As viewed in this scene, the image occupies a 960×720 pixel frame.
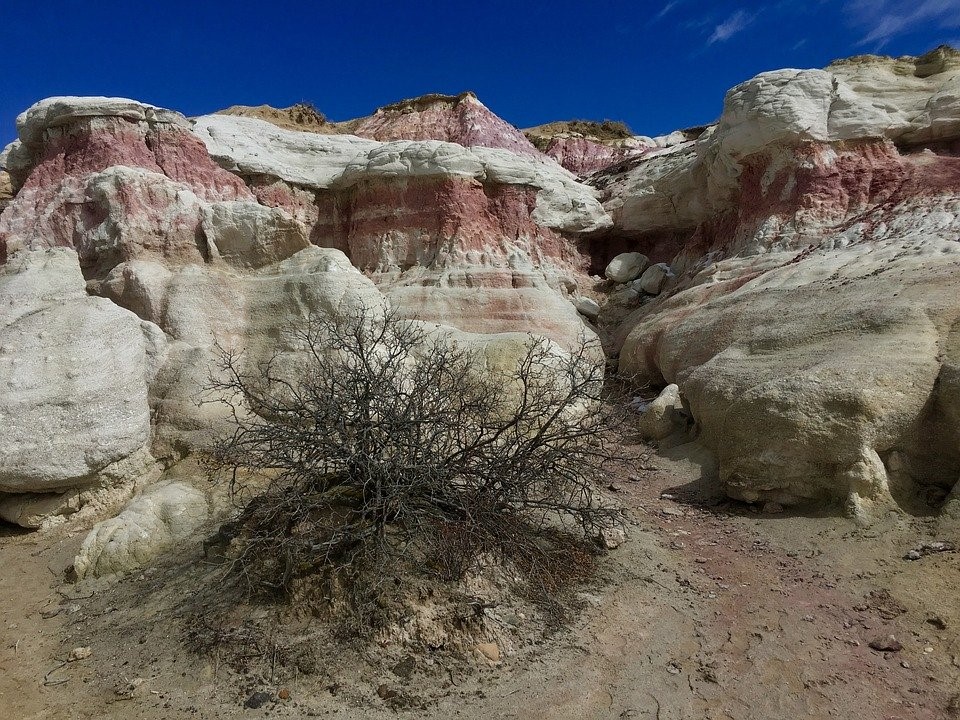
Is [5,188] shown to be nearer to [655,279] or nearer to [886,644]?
[655,279]

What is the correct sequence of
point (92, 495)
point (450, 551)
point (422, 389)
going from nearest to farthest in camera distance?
point (450, 551)
point (422, 389)
point (92, 495)

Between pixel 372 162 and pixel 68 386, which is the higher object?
pixel 372 162

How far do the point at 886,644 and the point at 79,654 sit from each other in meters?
4.60

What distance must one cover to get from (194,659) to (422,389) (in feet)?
6.63

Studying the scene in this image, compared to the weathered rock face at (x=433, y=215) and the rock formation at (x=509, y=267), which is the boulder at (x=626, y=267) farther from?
the weathered rock face at (x=433, y=215)

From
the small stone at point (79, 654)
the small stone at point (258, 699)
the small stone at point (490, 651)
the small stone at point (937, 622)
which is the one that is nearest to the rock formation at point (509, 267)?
the small stone at point (79, 654)

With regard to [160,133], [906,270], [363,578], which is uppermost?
[160,133]

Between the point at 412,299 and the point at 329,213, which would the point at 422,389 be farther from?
the point at 329,213

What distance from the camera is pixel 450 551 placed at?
11.7ft

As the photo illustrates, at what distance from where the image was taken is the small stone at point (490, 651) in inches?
126

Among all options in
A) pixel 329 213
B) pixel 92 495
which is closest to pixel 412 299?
pixel 329 213

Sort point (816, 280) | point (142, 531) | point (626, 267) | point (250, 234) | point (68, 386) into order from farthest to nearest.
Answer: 1. point (626, 267)
2. point (250, 234)
3. point (816, 280)
4. point (68, 386)
5. point (142, 531)

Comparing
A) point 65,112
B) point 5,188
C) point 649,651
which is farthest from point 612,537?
point 5,188

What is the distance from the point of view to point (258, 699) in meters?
2.95
